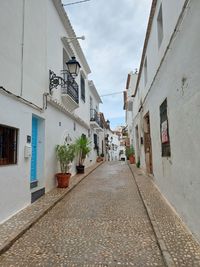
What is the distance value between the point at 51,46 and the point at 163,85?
439 cm

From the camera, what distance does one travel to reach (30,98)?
19.3 feet

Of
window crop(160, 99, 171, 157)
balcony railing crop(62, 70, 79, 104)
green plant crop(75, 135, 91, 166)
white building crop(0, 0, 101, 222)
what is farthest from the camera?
green plant crop(75, 135, 91, 166)

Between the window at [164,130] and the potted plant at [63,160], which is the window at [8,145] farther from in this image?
the window at [164,130]

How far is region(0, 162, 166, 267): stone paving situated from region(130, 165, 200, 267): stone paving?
0.13 metres

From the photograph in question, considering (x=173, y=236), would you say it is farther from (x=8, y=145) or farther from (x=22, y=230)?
(x=8, y=145)

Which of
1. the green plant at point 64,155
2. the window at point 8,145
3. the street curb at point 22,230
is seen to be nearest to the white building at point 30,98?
the window at point 8,145

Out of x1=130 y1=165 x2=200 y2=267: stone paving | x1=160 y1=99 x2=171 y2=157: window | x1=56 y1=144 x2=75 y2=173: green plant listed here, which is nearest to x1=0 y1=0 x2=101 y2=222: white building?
x1=56 y1=144 x2=75 y2=173: green plant

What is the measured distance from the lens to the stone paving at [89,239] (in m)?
2.91

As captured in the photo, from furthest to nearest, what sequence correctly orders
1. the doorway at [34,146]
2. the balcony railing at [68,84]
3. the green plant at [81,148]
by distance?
the green plant at [81,148] < the balcony railing at [68,84] < the doorway at [34,146]

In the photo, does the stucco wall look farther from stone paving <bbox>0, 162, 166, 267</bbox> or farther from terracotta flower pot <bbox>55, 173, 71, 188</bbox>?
terracotta flower pot <bbox>55, 173, 71, 188</bbox>

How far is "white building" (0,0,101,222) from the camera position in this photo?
4.69 metres

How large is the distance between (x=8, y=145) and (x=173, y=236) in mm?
3732

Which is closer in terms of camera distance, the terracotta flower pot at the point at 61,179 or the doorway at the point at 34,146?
the doorway at the point at 34,146

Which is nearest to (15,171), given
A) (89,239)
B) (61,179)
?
(89,239)
